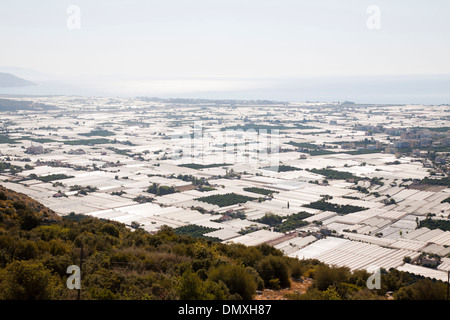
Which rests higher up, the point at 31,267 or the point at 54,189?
the point at 31,267

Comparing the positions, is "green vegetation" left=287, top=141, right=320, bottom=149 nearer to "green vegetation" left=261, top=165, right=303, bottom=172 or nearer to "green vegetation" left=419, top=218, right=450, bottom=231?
"green vegetation" left=261, top=165, right=303, bottom=172

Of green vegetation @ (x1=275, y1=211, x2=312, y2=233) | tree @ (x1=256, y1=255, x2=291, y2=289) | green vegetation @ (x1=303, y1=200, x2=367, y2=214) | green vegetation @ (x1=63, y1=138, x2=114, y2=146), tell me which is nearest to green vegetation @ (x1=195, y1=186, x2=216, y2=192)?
green vegetation @ (x1=303, y1=200, x2=367, y2=214)

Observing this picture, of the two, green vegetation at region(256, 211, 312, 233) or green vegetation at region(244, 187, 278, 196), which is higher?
green vegetation at region(244, 187, 278, 196)

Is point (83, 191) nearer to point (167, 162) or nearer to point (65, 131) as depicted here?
point (167, 162)

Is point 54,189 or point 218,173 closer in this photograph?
point 54,189

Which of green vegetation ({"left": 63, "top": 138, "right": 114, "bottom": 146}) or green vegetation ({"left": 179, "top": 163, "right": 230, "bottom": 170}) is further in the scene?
green vegetation ({"left": 63, "top": 138, "right": 114, "bottom": 146})

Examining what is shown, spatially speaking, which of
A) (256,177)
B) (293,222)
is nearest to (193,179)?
(256,177)

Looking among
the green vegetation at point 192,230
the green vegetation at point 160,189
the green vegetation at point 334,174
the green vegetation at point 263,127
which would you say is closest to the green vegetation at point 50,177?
the green vegetation at point 160,189

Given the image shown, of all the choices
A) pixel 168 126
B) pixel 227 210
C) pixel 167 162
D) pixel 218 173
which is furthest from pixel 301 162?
pixel 168 126
